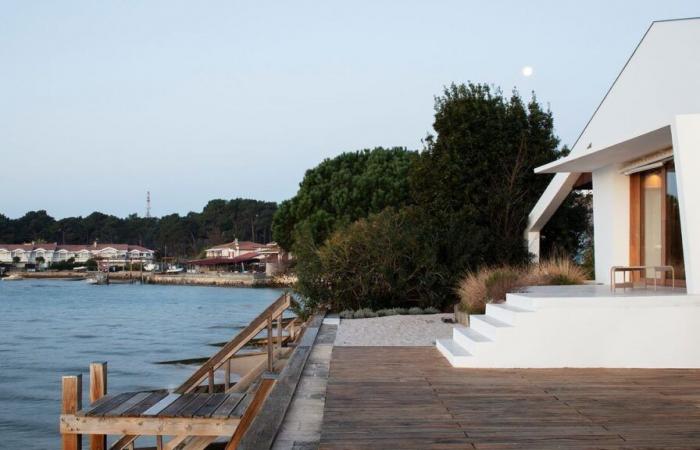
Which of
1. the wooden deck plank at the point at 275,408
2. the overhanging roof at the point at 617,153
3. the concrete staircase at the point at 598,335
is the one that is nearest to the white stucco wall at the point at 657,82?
the overhanging roof at the point at 617,153

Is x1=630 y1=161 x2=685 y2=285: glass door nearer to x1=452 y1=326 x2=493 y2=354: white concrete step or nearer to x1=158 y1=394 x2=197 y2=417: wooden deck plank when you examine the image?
x1=452 y1=326 x2=493 y2=354: white concrete step

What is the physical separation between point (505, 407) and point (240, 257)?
7681 centimetres

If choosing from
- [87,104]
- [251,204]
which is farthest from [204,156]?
[251,204]

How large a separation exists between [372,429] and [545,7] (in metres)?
14.4

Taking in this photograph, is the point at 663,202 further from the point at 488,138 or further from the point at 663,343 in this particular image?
the point at 488,138

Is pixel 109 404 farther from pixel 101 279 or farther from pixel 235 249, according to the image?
pixel 101 279

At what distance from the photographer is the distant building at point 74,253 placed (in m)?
109

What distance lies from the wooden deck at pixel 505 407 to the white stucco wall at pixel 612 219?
581 centimetres

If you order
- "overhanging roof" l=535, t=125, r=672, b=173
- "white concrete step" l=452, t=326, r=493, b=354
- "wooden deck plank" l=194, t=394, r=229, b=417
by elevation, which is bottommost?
"wooden deck plank" l=194, t=394, r=229, b=417

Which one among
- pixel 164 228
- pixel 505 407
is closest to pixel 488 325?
pixel 505 407

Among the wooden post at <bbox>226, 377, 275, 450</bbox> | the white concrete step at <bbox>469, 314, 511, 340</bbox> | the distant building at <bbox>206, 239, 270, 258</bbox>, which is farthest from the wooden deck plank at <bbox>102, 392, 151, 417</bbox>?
the distant building at <bbox>206, 239, 270, 258</bbox>

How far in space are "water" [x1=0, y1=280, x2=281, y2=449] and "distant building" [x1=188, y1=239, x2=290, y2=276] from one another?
28464mm

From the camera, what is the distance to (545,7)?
57.2 ft

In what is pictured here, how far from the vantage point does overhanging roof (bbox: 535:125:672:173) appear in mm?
10648
